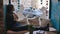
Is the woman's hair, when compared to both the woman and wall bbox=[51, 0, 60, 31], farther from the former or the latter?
wall bbox=[51, 0, 60, 31]

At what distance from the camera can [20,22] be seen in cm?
222

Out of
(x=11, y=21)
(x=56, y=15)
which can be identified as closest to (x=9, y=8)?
(x=11, y=21)

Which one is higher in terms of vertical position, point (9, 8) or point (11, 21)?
point (9, 8)

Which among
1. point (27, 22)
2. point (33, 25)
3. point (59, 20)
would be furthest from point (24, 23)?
point (59, 20)

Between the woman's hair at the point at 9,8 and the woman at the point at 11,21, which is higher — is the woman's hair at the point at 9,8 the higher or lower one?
the higher one

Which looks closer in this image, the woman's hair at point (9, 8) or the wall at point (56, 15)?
the wall at point (56, 15)

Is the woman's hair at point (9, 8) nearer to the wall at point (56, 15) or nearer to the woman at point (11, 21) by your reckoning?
the woman at point (11, 21)

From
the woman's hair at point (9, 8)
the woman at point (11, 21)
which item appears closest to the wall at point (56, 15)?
the woman at point (11, 21)

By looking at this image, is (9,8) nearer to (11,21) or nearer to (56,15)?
(11,21)

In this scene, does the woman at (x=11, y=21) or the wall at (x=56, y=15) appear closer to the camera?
the wall at (x=56, y=15)

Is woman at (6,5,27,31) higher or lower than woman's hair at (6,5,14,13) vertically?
lower

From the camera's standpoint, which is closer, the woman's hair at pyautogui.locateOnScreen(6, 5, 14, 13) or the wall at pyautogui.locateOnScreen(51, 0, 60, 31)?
the wall at pyautogui.locateOnScreen(51, 0, 60, 31)

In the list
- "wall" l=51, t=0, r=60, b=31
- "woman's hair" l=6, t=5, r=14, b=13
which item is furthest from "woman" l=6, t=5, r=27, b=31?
"wall" l=51, t=0, r=60, b=31

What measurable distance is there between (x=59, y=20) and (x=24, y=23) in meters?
0.61
